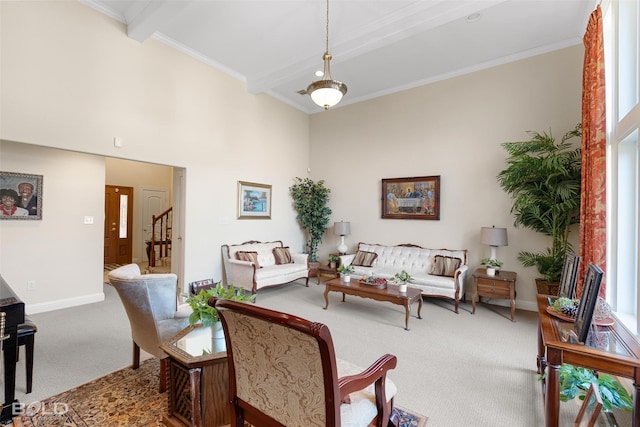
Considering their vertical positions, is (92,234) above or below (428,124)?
below

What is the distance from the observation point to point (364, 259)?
18.4 ft

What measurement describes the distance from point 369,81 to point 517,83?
2.47 m

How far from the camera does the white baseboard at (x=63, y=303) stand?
13.2 ft

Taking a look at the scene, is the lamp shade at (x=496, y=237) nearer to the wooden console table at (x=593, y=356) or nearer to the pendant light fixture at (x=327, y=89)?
the wooden console table at (x=593, y=356)

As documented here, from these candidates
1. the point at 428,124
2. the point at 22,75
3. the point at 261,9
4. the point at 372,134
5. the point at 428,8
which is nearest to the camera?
the point at 22,75

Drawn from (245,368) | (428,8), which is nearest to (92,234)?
(245,368)

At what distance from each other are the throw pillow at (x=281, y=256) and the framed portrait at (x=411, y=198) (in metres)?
2.15

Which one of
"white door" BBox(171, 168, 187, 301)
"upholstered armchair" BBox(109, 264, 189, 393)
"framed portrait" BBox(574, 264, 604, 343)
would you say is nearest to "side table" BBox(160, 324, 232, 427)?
"upholstered armchair" BBox(109, 264, 189, 393)

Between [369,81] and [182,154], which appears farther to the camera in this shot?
[369,81]

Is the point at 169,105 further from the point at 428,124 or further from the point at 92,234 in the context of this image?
the point at 428,124

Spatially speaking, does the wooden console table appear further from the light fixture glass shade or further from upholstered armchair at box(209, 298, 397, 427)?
the light fixture glass shade

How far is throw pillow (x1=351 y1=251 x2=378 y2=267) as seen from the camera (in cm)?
554

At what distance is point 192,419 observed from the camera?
1670mm

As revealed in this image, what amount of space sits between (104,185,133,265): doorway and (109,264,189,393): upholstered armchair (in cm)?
640
